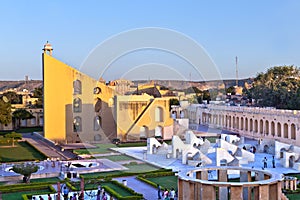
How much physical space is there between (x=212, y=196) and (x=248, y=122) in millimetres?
24355

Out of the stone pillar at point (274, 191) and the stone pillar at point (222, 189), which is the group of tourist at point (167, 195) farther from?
the stone pillar at point (274, 191)

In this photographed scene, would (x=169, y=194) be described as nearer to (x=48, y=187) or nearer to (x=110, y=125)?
(x=48, y=187)

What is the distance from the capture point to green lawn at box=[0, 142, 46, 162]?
23.8m

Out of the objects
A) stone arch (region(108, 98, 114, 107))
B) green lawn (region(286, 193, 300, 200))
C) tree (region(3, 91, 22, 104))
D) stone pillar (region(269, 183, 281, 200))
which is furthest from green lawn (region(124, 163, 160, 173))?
tree (region(3, 91, 22, 104))

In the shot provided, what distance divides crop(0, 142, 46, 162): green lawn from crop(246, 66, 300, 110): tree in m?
22.7

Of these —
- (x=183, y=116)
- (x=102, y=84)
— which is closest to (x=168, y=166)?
(x=102, y=84)

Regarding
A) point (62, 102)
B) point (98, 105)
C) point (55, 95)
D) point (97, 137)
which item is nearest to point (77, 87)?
point (62, 102)

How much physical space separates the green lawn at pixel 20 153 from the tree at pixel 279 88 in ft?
74.5

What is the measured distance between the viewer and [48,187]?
1580cm

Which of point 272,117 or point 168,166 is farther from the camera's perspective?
point 272,117

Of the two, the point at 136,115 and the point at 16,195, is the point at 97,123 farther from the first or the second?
the point at 16,195

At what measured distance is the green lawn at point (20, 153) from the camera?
23.8 metres

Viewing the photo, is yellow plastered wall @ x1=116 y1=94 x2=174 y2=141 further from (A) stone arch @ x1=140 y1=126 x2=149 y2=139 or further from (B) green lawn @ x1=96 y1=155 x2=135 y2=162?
(B) green lawn @ x1=96 y1=155 x2=135 y2=162

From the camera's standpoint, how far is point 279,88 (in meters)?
39.3
